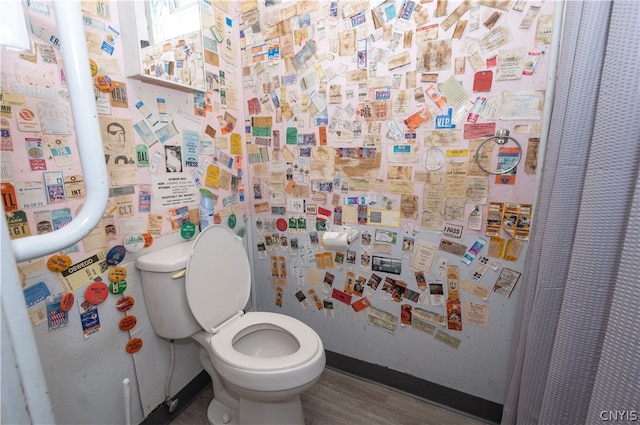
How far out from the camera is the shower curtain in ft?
Result: 1.34

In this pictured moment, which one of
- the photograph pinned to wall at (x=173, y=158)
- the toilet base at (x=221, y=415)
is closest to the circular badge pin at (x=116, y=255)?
the photograph pinned to wall at (x=173, y=158)

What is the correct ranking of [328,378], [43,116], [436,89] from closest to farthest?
[43,116]
[436,89]
[328,378]

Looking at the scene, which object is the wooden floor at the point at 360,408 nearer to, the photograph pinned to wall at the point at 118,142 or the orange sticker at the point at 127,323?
the orange sticker at the point at 127,323

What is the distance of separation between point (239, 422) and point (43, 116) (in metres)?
1.33

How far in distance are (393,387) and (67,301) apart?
4.71 ft

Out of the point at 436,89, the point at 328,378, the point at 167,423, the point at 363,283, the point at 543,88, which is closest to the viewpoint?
the point at 543,88

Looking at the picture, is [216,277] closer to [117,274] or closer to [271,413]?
[117,274]

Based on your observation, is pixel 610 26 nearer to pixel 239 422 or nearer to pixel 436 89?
pixel 436 89

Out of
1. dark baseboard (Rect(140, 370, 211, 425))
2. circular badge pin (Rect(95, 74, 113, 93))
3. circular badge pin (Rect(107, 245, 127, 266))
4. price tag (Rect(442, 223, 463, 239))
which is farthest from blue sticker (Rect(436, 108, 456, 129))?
dark baseboard (Rect(140, 370, 211, 425))

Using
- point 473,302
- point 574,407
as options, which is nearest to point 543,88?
point 473,302

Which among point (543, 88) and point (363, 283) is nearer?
point (543, 88)

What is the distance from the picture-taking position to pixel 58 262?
889 millimetres

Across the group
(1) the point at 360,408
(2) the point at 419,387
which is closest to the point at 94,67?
(1) the point at 360,408

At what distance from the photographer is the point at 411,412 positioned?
1346mm
